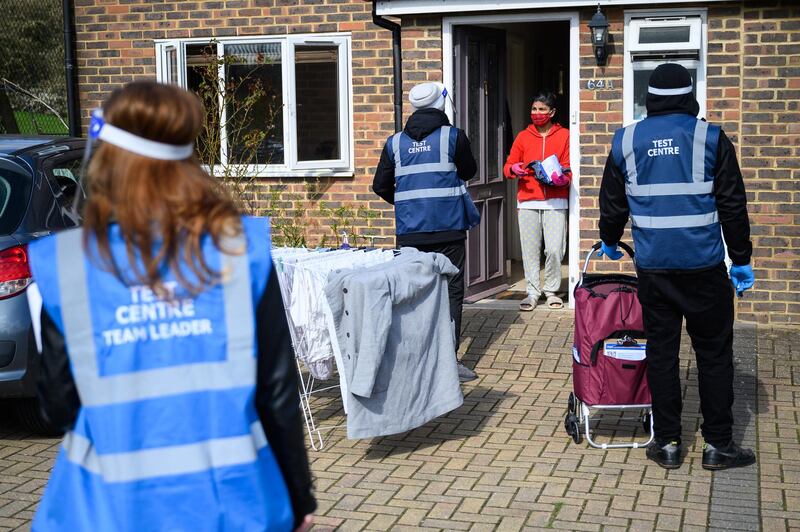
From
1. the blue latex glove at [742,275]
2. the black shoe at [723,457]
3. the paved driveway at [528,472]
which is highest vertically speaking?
the blue latex glove at [742,275]

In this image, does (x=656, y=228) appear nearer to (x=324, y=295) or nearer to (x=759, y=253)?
(x=324, y=295)

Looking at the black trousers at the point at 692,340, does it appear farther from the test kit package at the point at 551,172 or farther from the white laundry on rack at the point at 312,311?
the test kit package at the point at 551,172

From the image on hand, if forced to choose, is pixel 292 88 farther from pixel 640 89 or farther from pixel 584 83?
pixel 640 89

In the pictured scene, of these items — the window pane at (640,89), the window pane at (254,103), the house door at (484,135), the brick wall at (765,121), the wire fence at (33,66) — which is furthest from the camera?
the wire fence at (33,66)

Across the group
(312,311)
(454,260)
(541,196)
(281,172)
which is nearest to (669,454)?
(312,311)

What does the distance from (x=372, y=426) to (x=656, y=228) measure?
5.76ft

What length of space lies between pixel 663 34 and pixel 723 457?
452cm

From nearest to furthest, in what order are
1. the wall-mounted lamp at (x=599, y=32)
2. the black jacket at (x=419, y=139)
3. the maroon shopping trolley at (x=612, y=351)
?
the maroon shopping trolley at (x=612, y=351), the black jacket at (x=419, y=139), the wall-mounted lamp at (x=599, y=32)

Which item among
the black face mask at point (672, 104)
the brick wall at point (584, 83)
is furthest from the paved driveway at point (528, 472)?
the black face mask at point (672, 104)

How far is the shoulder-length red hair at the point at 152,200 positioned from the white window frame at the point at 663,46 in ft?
24.0

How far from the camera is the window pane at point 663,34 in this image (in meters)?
9.01

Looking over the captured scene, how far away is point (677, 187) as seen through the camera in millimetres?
5406

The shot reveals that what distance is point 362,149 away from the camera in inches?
403

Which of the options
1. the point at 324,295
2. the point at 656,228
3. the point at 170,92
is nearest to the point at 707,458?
the point at 656,228
